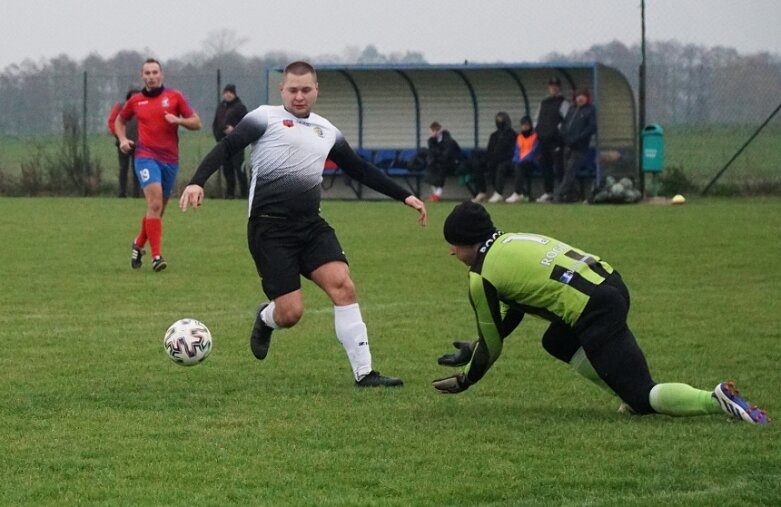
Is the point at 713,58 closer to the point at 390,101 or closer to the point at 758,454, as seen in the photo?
the point at 390,101

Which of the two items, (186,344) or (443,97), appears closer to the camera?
(186,344)

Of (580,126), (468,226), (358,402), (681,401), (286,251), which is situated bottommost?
(358,402)

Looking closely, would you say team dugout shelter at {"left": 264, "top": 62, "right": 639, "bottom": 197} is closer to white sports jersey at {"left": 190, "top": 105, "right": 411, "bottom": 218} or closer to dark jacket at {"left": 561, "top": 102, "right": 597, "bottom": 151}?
dark jacket at {"left": 561, "top": 102, "right": 597, "bottom": 151}

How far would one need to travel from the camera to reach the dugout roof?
26.2 meters

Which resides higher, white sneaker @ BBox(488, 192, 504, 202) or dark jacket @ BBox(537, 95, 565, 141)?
dark jacket @ BBox(537, 95, 565, 141)

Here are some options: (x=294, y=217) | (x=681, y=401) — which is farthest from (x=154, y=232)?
(x=681, y=401)

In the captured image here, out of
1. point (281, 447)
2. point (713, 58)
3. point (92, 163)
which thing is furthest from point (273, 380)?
point (92, 163)

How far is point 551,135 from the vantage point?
2478cm

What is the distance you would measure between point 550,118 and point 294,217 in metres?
16.9

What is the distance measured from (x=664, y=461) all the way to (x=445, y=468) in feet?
3.02

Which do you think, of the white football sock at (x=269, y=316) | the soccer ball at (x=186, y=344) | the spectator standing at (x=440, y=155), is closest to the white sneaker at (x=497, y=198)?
the spectator standing at (x=440, y=155)

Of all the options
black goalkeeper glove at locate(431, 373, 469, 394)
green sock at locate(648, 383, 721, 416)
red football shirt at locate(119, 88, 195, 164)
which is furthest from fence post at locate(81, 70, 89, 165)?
green sock at locate(648, 383, 721, 416)

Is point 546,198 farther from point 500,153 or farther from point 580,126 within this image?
point 580,126

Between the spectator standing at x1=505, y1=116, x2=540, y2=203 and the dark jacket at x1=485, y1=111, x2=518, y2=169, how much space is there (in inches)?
5.1
